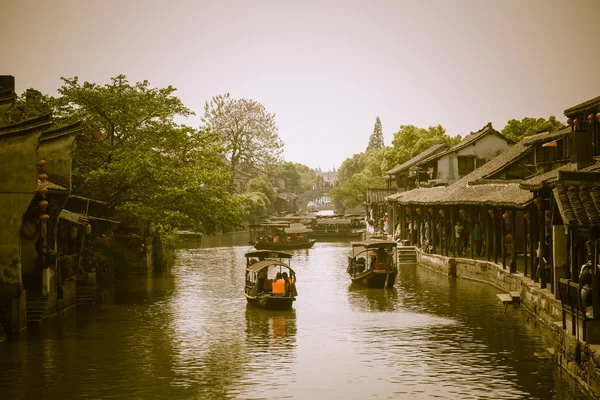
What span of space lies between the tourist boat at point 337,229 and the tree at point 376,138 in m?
94.6

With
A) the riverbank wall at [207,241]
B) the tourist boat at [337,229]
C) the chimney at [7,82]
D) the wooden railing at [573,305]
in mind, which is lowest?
the wooden railing at [573,305]

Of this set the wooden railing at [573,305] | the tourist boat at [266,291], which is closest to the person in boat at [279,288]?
the tourist boat at [266,291]

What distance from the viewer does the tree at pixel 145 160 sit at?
125ft

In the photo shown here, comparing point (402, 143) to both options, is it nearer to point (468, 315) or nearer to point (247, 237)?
Result: point (247, 237)

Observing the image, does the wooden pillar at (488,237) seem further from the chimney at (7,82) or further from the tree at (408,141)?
the tree at (408,141)

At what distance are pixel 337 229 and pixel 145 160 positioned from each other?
1766 inches

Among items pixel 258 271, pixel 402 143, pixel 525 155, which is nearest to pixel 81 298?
pixel 258 271

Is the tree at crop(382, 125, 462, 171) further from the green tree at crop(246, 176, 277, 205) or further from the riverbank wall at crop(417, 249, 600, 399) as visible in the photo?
the riverbank wall at crop(417, 249, 600, 399)

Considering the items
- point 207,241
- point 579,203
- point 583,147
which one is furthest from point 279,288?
point 207,241

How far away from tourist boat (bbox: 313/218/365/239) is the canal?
1692 inches

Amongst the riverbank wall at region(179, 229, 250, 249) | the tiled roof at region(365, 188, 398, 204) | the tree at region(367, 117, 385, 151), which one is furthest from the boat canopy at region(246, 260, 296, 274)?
the tree at region(367, 117, 385, 151)

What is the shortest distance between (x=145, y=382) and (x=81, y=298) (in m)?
13.1

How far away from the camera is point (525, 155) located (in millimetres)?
42844

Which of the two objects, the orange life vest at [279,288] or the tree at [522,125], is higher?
the tree at [522,125]
